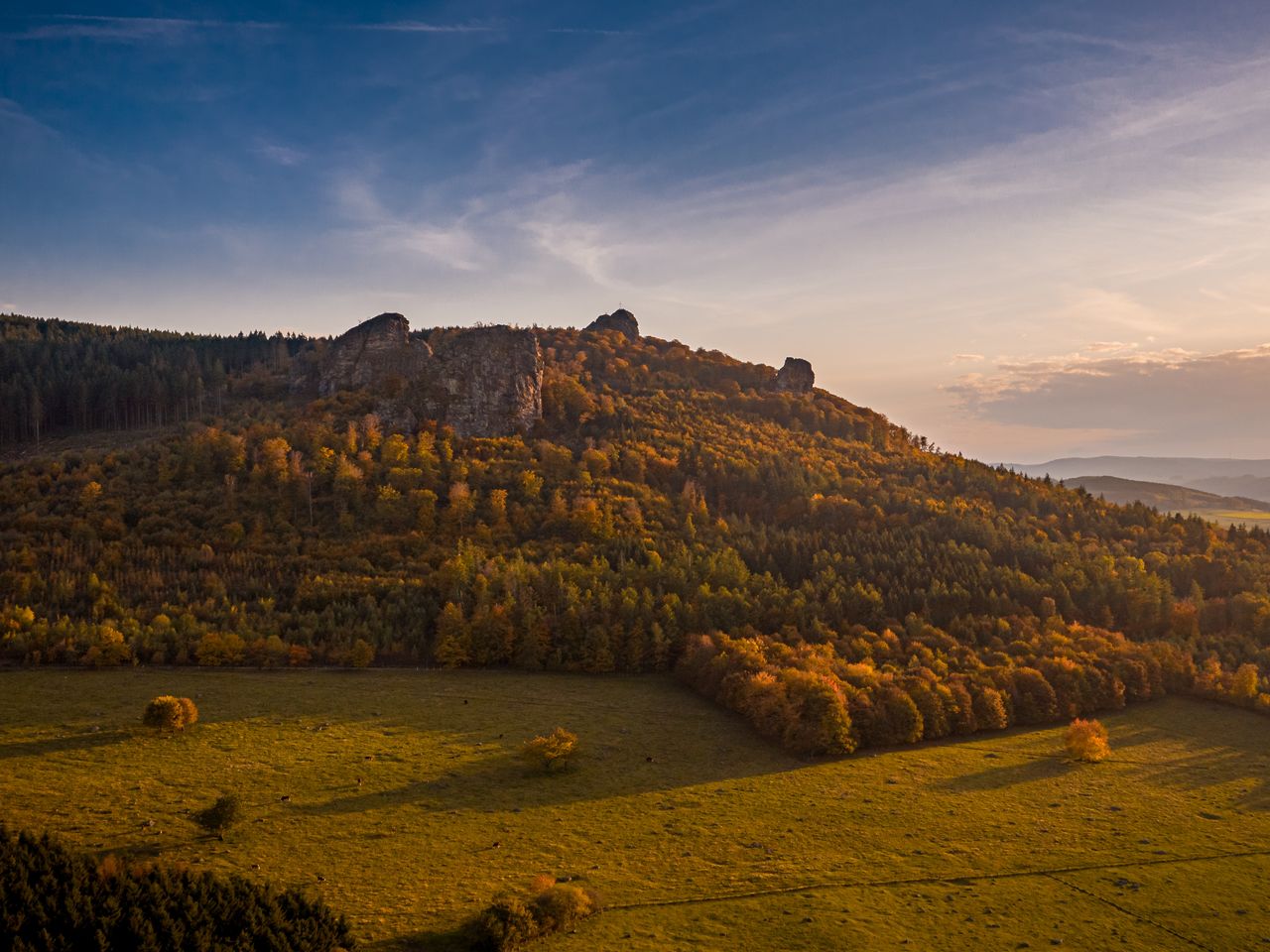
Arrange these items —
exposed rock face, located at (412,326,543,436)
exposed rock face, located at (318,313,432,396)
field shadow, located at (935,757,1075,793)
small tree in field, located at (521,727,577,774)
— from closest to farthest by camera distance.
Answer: small tree in field, located at (521,727,577,774) < field shadow, located at (935,757,1075,793) < exposed rock face, located at (412,326,543,436) < exposed rock face, located at (318,313,432,396)

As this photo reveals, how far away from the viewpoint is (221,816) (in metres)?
43.9

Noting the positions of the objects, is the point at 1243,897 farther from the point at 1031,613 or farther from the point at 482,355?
the point at 482,355

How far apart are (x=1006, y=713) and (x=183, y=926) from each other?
8319cm

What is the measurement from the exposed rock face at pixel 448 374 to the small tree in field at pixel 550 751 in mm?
92890

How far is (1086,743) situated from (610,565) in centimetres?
6320

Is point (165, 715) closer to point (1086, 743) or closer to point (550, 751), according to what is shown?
point (550, 751)

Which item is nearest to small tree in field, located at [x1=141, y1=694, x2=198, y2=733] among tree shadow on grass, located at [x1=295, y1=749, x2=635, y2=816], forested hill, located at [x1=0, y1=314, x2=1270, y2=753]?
tree shadow on grass, located at [x1=295, y1=749, x2=635, y2=816]

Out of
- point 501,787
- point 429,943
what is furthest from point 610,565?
point 429,943

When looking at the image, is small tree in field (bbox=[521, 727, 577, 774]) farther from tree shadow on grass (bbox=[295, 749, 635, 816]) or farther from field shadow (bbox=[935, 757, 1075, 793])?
field shadow (bbox=[935, 757, 1075, 793])

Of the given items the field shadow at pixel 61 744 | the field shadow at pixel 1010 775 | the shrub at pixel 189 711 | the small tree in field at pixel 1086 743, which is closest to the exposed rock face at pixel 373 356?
the shrub at pixel 189 711

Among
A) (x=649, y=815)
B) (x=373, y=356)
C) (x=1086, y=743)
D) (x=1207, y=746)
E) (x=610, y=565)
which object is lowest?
(x=1207, y=746)

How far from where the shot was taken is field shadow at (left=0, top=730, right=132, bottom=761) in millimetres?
53344

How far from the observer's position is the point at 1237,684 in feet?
303

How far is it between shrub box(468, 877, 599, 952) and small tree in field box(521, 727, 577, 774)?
783 inches
